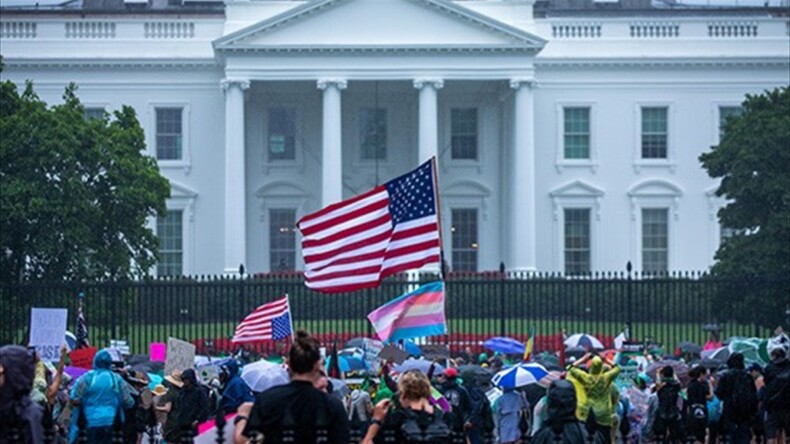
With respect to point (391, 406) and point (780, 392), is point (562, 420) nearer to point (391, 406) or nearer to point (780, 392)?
point (391, 406)

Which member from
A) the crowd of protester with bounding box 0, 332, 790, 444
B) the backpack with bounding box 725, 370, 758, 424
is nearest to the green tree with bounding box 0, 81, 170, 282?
the crowd of protester with bounding box 0, 332, 790, 444

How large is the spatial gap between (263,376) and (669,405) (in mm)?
5729

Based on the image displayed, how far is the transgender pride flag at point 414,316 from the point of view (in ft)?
80.1

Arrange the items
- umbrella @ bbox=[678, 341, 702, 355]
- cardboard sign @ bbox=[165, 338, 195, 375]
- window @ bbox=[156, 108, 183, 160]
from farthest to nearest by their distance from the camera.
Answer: window @ bbox=[156, 108, 183, 160]
umbrella @ bbox=[678, 341, 702, 355]
cardboard sign @ bbox=[165, 338, 195, 375]

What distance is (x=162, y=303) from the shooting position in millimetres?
40906

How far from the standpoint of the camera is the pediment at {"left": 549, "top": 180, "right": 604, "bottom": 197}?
7044cm

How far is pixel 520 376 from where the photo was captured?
2373cm

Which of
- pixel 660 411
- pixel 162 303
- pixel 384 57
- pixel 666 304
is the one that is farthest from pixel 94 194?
pixel 660 411

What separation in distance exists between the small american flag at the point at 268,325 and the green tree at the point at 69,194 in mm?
16536

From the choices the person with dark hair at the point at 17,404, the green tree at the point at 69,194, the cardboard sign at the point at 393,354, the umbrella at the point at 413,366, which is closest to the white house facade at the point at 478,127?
the green tree at the point at 69,194

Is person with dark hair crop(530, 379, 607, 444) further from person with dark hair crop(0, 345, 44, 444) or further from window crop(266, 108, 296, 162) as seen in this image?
window crop(266, 108, 296, 162)

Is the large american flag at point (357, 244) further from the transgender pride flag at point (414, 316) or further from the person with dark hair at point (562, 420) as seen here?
the person with dark hair at point (562, 420)

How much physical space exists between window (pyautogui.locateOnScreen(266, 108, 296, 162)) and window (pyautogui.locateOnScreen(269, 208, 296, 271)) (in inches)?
71.9

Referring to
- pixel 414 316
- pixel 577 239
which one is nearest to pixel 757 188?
pixel 577 239
